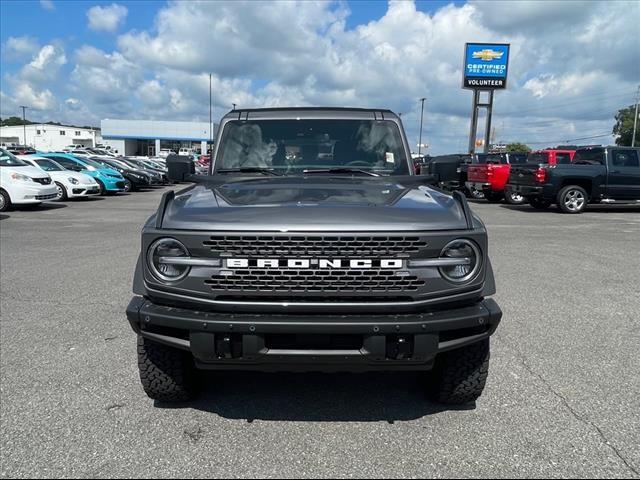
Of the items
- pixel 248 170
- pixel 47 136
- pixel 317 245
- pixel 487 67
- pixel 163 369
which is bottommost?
pixel 163 369

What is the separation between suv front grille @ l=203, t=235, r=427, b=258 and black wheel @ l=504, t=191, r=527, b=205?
1484cm

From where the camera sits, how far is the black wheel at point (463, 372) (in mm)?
3078

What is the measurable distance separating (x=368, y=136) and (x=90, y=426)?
2.98m

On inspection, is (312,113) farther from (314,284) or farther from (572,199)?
(572,199)

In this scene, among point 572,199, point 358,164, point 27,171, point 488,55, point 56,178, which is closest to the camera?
point 358,164

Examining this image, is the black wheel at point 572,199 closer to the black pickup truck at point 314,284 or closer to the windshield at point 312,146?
the windshield at point 312,146

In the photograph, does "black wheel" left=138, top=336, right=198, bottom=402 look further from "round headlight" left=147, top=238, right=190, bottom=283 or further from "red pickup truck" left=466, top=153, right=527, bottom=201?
"red pickup truck" left=466, top=153, right=527, bottom=201

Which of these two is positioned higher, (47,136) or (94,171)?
(47,136)

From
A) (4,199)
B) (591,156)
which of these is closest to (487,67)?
(591,156)

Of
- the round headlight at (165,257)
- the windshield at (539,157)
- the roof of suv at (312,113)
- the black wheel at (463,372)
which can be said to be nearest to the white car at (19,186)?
the roof of suv at (312,113)

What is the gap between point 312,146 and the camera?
434cm

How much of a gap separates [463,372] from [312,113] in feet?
8.46

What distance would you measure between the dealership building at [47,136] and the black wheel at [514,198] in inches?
4265

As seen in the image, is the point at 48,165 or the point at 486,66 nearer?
the point at 48,165
